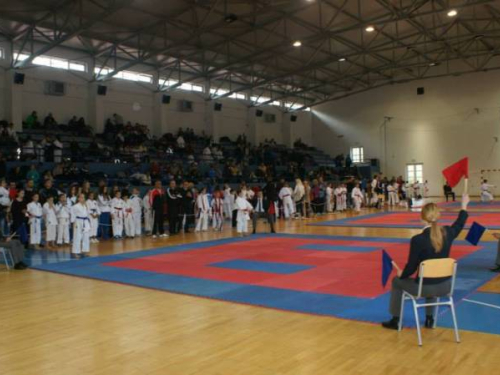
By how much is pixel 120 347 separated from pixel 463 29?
90.0ft

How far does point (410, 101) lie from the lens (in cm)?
3494

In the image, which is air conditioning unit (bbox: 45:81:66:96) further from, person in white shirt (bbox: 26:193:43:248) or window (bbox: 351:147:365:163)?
window (bbox: 351:147:365:163)

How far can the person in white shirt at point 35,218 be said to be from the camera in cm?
1257

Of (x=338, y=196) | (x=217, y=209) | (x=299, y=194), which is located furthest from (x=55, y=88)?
(x=338, y=196)

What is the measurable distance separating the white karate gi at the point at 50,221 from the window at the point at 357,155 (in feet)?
92.4

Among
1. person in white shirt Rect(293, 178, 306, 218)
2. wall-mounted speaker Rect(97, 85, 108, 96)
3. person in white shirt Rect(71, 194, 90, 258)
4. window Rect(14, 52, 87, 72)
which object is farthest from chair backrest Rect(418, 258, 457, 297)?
wall-mounted speaker Rect(97, 85, 108, 96)

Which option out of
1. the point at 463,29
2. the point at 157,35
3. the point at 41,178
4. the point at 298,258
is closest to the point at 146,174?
the point at 41,178

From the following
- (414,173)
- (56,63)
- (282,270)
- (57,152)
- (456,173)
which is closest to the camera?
(456,173)

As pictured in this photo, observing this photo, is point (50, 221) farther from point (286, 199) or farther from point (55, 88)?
point (55, 88)

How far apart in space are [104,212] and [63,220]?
2117 millimetres

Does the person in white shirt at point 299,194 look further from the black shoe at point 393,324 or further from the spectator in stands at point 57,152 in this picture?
the black shoe at point 393,324

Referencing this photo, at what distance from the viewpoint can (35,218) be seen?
41.8ft

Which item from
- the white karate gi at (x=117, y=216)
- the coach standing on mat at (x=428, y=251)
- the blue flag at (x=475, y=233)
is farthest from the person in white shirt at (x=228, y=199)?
the coach standing on mat at (x=428, y=251)

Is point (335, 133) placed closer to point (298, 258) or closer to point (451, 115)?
point (451, 115)
